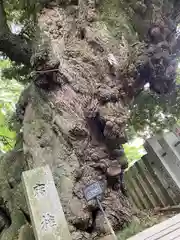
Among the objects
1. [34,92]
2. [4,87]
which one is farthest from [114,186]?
[4,87]

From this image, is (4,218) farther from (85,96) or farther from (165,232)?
(165,232)

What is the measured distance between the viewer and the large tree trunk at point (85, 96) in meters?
4.36

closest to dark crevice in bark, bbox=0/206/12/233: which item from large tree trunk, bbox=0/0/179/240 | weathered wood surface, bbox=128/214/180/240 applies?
large tree trunk, bbox=0/0/179/240

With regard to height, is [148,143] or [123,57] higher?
[123,57]

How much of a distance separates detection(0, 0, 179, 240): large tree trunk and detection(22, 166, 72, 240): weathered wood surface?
494 mm

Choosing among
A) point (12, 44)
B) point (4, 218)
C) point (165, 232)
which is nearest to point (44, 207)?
point (165, 232)

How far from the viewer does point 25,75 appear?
7430mm

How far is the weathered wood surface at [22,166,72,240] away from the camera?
332 cm

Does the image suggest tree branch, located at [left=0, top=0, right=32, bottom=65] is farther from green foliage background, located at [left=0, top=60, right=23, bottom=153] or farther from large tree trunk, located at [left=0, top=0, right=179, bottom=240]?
green foliage background, located at [left=0, top=60, right=23, bottom=153]

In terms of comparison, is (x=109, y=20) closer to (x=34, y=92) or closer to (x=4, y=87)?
(x=34, y=92)

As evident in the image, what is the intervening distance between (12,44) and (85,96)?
2.03 meters

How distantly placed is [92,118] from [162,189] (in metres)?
2.33

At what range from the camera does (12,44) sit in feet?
19.3

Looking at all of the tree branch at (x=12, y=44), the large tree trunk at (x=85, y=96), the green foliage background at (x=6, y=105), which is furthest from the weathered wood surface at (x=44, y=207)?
the green foliage background at (x=6, y=105)
